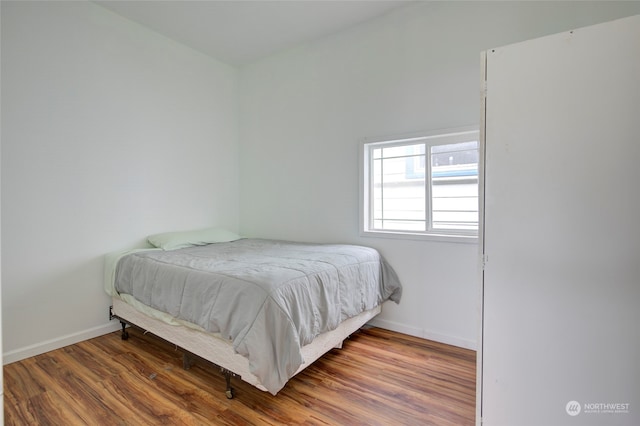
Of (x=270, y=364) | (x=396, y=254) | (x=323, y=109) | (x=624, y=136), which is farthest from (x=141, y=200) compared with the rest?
(x=624, y=136)

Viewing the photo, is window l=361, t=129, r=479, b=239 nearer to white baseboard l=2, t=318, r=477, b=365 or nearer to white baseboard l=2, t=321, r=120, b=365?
white baseboard l=2, t=318, r=477, b=365

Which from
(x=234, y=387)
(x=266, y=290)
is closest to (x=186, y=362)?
(x=234, y=387)

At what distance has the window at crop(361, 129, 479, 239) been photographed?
2.49m

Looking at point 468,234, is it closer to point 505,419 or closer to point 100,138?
point 505,419

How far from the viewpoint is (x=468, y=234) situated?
2457 mm

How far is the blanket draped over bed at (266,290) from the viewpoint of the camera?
1.59 m

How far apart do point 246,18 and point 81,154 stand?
1912 mm

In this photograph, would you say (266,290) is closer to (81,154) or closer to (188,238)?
(188,238)

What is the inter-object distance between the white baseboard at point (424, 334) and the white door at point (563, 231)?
121 cm

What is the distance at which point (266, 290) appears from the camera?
1.63 metres

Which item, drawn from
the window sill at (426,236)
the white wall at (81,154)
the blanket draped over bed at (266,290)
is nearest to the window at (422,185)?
the window sill at (426,236)

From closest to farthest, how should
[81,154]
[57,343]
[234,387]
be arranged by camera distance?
[234,387] → [57,343] → [81,154]

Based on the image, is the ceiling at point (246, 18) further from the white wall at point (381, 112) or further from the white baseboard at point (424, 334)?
the white baseboard at point (424, 334)

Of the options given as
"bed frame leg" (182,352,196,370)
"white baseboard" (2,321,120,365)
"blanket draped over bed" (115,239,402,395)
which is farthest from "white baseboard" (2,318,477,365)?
"bed frame leg" (182,352,196,370)
